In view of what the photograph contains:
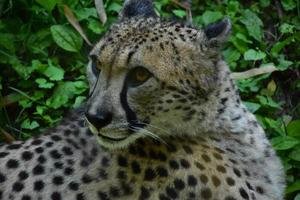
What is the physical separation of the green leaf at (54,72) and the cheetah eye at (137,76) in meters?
1.71

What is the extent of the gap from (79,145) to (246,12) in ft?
7.67

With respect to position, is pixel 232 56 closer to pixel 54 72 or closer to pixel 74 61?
pixel 74 61

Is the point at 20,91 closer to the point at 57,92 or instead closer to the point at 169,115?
the point at 57,92

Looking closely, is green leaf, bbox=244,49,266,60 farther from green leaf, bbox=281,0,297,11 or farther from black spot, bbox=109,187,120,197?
black spot, bbox=109,187,120,197

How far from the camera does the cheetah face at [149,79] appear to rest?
3.35 m

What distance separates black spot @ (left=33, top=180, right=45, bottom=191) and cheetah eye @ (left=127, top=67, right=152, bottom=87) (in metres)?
0.63

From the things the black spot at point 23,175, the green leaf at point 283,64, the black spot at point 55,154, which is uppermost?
the green leaf at point 283,64

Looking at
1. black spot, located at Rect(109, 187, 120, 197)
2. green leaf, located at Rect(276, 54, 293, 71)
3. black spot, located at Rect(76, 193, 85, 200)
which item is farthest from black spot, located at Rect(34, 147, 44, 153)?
green leaf, located at Rect(276, 54, 293, 71)

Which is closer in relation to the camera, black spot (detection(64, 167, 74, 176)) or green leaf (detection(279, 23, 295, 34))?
black spot (detection(64, 167, 74, 176))

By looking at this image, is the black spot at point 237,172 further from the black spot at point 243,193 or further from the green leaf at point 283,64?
the green leaf at point 283,64

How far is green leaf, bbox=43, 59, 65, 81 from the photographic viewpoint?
5.06m

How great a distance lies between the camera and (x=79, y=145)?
146 inches

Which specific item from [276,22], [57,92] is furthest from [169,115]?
[276,22]

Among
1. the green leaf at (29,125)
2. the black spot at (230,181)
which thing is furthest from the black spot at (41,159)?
the green leaf at (29,125)
